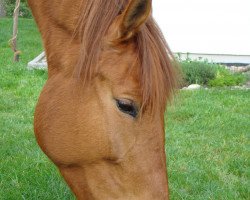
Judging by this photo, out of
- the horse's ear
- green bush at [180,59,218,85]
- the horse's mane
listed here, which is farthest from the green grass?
green bush at [180,59,218,85]

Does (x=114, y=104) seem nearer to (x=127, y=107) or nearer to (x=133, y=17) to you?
(x=127, y=107)

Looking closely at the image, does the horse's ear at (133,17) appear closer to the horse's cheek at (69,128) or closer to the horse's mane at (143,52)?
the horse's mane at (143,52)

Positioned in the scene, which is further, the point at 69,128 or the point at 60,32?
the point at 60,32

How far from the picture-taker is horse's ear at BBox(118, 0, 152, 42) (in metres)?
1.91

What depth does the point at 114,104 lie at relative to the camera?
2037mm

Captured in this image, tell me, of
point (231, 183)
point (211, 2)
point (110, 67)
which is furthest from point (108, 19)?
point (211, 2)

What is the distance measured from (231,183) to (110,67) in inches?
80.0

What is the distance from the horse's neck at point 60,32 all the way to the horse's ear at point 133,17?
0.76 feet

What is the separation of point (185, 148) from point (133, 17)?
2707 millimetres

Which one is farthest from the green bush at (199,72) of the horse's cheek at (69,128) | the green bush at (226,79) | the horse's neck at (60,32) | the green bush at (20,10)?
the green bush at (20,10)

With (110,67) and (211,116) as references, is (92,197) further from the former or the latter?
(211,116)

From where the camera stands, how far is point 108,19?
2072 mm

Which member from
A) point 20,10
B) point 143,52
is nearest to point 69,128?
point 143,52

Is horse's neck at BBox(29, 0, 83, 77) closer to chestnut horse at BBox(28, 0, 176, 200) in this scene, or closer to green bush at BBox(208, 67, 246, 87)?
chestnut horse at BBox(28, 0, 176, 200)
